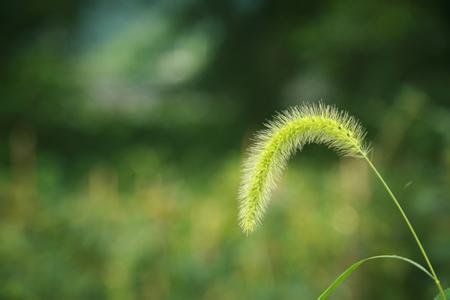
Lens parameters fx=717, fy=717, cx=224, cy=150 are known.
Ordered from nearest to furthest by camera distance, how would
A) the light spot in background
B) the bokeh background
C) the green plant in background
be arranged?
1. the green plant in background
2. the bokeh background
3. the light spot in background

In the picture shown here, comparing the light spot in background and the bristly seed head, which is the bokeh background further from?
the bristly seed head

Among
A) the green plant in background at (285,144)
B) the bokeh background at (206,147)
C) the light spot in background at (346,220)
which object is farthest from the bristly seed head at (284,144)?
the light spot in background at (346,220)

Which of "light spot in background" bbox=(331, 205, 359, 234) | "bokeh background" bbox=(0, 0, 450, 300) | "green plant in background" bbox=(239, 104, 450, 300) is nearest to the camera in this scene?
"green plant in background" bbox=(239, 104, 450, 300)

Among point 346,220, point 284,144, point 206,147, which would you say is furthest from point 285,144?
point 206,147

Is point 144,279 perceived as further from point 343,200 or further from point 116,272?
point 343,200

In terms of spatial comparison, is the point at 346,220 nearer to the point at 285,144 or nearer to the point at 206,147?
the point at 285,144

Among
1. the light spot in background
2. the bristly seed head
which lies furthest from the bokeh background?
the bristly seed head
